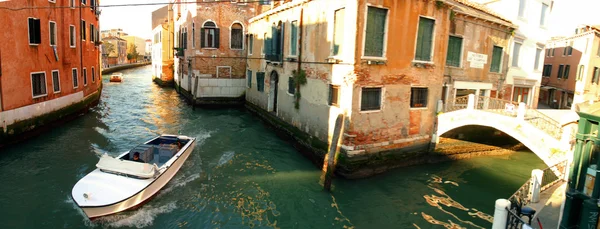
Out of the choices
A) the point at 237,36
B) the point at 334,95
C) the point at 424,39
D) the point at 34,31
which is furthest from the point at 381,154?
the point at 237,36

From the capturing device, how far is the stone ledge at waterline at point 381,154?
11.0m

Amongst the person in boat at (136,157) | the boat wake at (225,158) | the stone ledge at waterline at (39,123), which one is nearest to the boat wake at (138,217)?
the person in boat at (136,157)

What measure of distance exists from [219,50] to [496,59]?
1546 centimetres

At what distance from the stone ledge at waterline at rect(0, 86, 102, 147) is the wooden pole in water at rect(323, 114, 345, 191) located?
10734mm

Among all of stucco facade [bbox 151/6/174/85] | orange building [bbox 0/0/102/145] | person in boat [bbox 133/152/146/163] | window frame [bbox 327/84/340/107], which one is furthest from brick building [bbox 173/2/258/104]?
stucco facade [bbox 151/6/174/85]

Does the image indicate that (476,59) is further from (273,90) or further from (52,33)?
(52,33)

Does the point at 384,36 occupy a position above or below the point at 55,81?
above

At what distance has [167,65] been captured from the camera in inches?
1398

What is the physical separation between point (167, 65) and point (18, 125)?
2372cm

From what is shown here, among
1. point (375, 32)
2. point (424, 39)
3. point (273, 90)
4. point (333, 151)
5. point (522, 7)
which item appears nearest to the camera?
point (333, 151)

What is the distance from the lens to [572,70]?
2406 cm

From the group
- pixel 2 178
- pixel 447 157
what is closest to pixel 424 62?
pixel 447 157

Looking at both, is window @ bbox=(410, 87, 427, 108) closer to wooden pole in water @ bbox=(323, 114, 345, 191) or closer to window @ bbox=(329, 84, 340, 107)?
window @ bbox=(329, 84, 340, 107)

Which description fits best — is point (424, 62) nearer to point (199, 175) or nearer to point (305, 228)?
point (305, 228)
